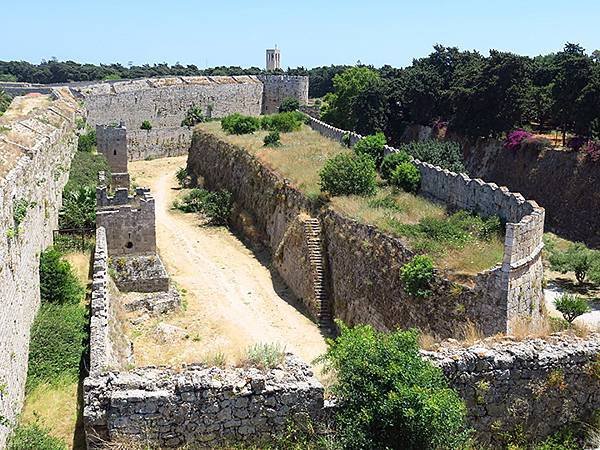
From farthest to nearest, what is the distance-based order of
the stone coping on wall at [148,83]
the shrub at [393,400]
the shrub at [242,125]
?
1. the stone coping on wall at [148,83]
2. the shrub at [242,125]
3. the shrub at [393,400]

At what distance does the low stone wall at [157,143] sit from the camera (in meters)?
46.5

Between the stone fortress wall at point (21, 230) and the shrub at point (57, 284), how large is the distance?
33 cm

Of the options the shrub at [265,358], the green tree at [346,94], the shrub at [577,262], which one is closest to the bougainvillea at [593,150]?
the shrub at [577,262]

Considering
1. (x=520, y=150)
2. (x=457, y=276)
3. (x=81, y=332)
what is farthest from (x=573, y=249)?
(x=81, y=332)

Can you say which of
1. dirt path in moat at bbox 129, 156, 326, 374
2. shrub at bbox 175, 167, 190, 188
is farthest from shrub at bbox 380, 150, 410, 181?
shrub at bbox 175, 167, 190, 188

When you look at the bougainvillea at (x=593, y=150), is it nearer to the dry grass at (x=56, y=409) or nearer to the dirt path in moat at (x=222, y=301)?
the dirt path in moat at (x=222, y=301)

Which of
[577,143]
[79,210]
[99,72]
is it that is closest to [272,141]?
[79,210]

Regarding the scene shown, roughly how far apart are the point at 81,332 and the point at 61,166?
1377 cm

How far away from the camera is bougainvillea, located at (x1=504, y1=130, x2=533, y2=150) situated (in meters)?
32.1

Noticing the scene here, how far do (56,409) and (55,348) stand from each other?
1803mm

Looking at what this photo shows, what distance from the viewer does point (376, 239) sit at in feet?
53.1

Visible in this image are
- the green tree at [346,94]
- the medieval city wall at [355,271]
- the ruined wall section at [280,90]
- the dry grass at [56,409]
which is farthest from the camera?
the ruined wall section at [280,90]

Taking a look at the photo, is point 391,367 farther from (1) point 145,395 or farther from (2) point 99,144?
(2) point 99,144

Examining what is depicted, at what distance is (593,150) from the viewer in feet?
91.9
